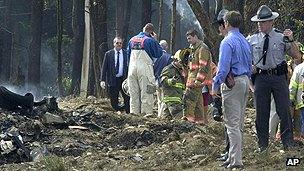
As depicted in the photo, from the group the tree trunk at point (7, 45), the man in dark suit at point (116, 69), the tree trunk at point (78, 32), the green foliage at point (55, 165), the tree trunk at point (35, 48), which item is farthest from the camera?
the tree trunk at point (7, 45)

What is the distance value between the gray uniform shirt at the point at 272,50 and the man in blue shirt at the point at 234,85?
30.7 inches

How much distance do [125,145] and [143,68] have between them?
2559 mm

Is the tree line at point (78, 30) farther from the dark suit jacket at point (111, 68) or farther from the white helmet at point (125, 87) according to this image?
the white helmet at point (125, 87)

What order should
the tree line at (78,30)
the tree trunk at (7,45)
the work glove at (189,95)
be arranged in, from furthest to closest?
the tree trunk at (7,45) → the tree line at (78,30) → the work glove at (189,95)

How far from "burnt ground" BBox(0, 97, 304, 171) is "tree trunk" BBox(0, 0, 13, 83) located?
2476cm

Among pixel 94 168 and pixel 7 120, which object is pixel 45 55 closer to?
pixel 7 120

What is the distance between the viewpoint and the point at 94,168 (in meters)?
9.68

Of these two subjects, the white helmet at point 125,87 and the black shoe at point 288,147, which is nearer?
the black shoe at point 288,147

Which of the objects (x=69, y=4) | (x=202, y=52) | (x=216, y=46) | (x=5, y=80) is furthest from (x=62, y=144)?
(x=69, y=4)

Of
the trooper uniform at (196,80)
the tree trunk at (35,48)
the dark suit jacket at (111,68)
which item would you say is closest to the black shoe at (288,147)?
the trooper uniform at (196,80)

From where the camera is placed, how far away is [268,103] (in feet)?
31.8

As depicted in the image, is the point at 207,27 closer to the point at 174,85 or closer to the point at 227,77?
the point at 174,85

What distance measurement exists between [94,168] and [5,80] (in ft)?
94.6

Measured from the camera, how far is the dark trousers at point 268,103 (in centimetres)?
965
